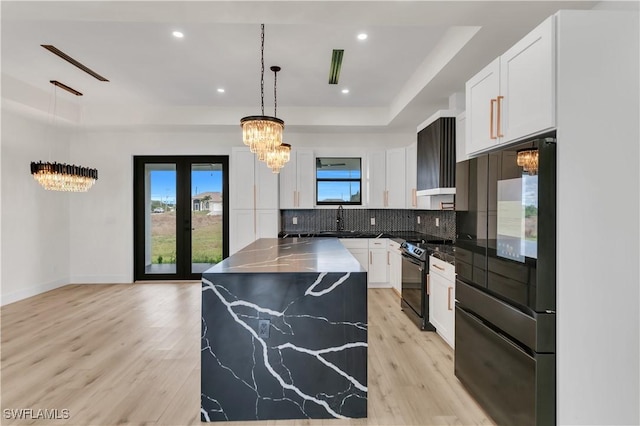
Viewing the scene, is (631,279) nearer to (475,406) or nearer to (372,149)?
(475,406)

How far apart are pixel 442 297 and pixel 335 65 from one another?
2.78 meters

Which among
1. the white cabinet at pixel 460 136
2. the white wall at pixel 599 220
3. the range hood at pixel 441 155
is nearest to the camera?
the white wall at pixel 599 220

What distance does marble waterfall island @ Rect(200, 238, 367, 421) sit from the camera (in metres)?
2.20

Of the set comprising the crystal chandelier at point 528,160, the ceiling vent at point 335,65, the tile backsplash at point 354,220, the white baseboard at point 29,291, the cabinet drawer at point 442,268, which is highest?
the ceiling vent at point 335,65

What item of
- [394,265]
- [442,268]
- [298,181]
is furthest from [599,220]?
[298,181]

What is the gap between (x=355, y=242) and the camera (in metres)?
5.68

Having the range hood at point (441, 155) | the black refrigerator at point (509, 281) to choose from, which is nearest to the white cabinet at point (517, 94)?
the black refrigerator at point (509, 281)

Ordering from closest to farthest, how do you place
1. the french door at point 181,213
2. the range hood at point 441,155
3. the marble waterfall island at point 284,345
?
the marble waterfall island at point 284,345
the range hood at point 441,155
the french door at point 181,213

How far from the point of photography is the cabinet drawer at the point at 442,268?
10.4ft

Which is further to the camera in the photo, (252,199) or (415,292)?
(252,199)

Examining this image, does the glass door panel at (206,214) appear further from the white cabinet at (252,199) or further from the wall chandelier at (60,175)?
the wall chandelier at (60,175)

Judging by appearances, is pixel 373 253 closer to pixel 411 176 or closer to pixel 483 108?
pixel 411 176

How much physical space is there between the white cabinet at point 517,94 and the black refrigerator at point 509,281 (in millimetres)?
122

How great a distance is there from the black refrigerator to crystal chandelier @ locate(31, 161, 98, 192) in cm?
496
